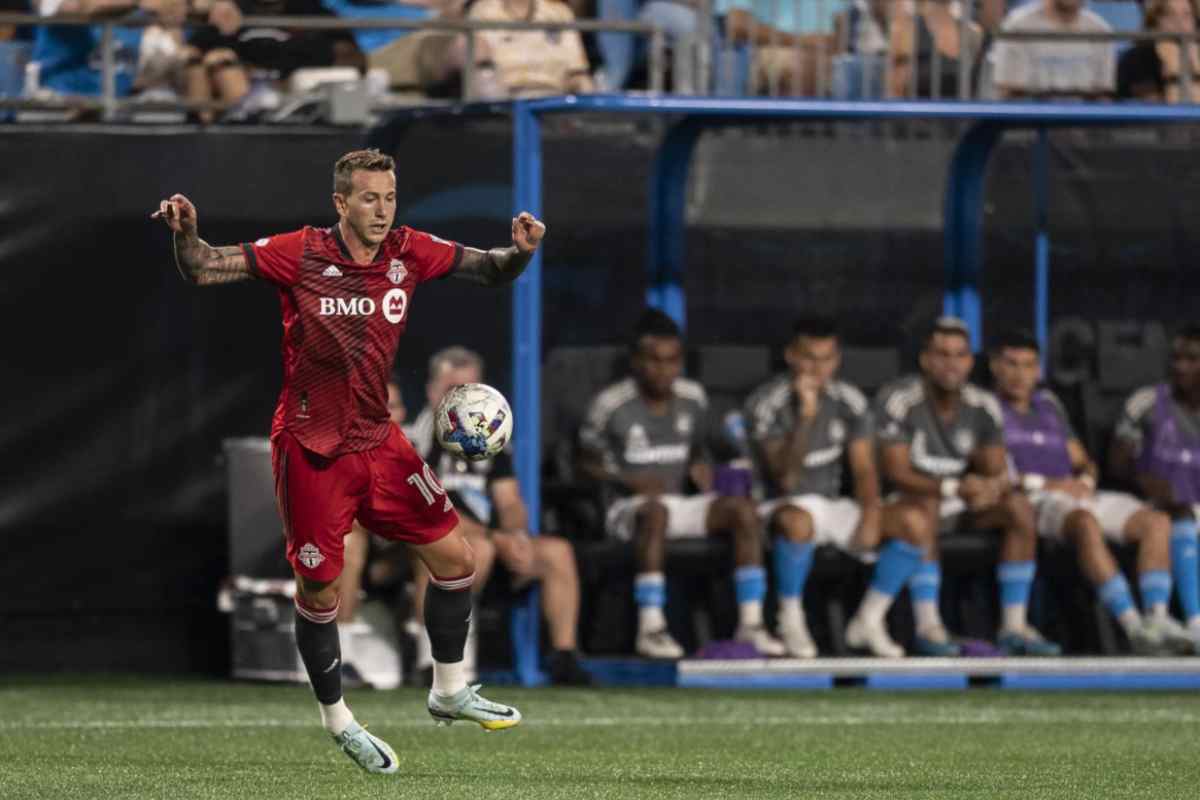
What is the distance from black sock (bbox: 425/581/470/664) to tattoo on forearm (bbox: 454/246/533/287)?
94 centimetres

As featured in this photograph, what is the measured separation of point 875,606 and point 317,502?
15.6 ft

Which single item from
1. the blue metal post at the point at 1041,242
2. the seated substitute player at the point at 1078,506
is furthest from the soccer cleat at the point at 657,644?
the blue metal post at the point at 1041,242

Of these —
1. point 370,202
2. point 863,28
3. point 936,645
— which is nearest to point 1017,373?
point 936,645

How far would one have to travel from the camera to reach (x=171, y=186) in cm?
1203

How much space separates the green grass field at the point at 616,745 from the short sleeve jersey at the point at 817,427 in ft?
4.10

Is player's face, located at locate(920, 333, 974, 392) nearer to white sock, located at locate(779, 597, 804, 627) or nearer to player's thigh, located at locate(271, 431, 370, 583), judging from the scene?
white sock, located at locate(779, 597, 804, 627)

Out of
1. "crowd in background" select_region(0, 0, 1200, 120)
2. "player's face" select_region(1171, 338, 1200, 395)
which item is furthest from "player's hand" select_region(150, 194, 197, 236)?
"player's face" select_region(1171, 338, 1200, 395)

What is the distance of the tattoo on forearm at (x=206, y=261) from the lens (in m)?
7.18

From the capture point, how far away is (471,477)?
11.4 meters

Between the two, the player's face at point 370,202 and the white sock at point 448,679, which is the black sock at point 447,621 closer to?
the white sock at point 448,679

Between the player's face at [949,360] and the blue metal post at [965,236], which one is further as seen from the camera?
the blue metal post at [965,236]

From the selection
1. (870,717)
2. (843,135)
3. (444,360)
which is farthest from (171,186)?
(870,717)

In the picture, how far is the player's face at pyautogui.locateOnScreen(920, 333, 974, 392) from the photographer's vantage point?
1205cm

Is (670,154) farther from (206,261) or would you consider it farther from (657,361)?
(206,261)
